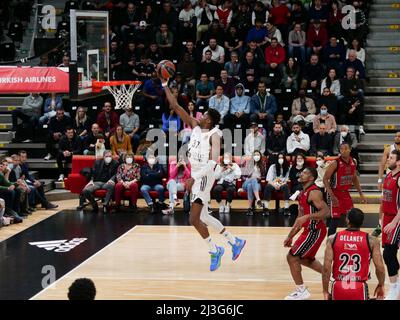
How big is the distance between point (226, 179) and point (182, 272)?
5770mm

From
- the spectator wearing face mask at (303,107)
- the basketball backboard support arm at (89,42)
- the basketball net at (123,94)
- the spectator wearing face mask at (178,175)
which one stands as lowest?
the spectator wearing face mask at (178,175)

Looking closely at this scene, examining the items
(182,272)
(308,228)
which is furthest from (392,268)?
→ (182,272)

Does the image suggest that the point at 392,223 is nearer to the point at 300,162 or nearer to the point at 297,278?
the point at 297,278

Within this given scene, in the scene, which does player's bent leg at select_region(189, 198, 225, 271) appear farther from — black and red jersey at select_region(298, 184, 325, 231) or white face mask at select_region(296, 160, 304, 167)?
white face mask at select_region(296, 160, 304, 167)

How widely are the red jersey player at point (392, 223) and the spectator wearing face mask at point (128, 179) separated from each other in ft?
25.2

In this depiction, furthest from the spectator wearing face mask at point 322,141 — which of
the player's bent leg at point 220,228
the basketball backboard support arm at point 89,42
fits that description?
the player's bent leg at point 220,228

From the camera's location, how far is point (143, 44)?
72.0 feet

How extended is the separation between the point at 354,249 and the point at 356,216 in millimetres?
310

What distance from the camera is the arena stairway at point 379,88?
1955 centimetres

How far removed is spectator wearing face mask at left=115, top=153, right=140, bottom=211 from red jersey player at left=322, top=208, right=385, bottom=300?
9.73m

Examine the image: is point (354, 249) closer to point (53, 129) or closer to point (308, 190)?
point (308, 190)

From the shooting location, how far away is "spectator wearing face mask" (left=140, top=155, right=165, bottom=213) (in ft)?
56.3

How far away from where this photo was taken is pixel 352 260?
7777 millimetres

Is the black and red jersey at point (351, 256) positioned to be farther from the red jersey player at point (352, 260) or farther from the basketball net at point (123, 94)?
the basketball net at point (123, 94)
